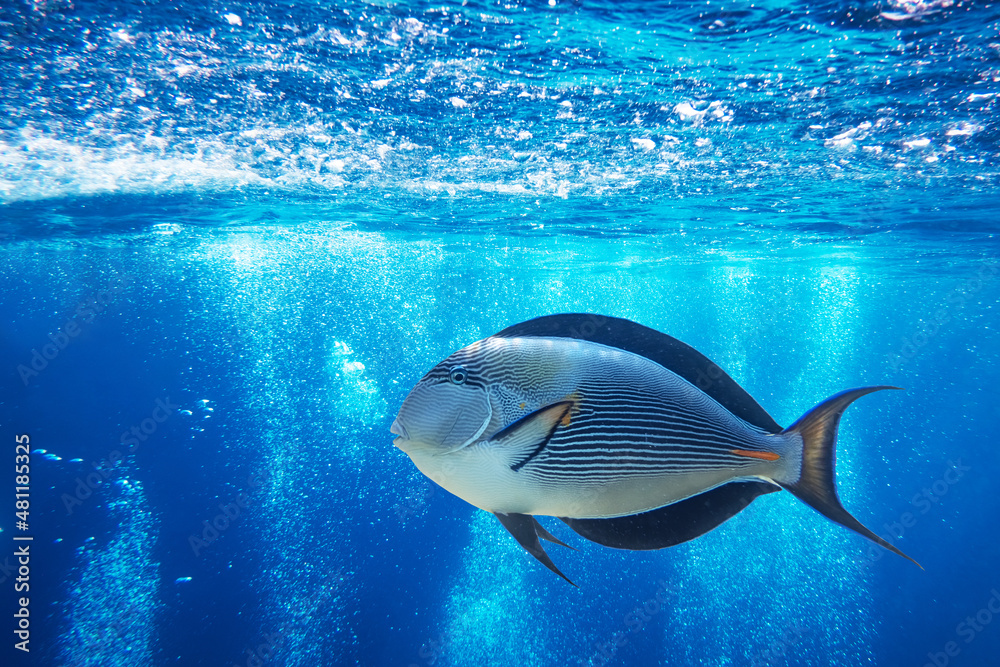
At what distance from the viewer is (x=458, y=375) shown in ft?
3.86

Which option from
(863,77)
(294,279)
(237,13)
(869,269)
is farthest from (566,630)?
(294,279)

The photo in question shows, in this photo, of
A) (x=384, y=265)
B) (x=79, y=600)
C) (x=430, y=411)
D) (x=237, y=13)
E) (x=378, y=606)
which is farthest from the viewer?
(x=384, y=265)

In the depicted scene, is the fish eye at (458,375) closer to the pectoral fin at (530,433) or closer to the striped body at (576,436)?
the striped body at (576,436)

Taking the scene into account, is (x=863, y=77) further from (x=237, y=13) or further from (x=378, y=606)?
(x=378, y=606)

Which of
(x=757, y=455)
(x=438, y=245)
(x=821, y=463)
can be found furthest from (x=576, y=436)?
(x=438, y=245)

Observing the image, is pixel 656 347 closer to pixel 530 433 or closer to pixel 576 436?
pixel 576 436

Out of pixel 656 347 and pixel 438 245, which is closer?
pixel 656 347

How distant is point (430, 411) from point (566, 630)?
680 inches

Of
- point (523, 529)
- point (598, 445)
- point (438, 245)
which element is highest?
point (598, 445)

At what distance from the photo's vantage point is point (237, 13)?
220 inches

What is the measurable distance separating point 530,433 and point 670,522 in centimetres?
51

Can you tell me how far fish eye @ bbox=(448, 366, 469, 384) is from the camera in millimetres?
1173

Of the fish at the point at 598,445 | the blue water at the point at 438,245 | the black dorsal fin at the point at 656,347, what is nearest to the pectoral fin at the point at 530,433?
the fish at the point at 598,445

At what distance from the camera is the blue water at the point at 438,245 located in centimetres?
615
